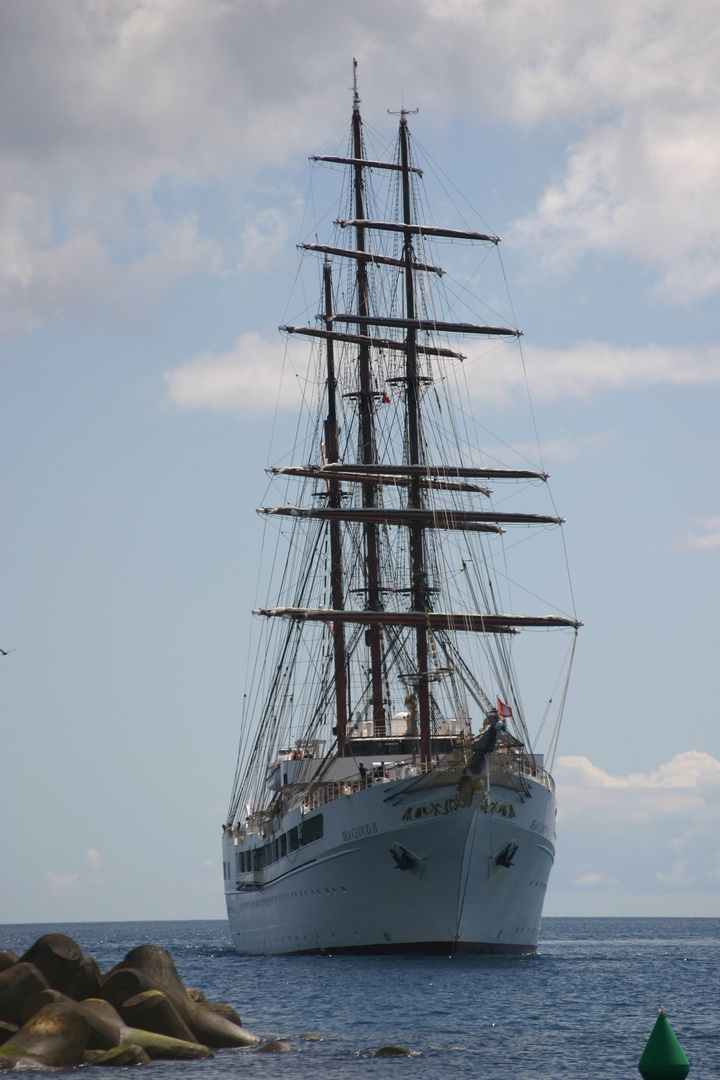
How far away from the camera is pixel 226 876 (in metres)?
86.1

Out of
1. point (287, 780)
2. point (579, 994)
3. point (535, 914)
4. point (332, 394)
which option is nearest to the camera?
point (579, 994)

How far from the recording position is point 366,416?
7544 cm

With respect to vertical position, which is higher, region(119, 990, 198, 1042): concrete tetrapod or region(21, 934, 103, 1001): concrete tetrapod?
region(21, 934, 103, 1001): concrete tetrapod

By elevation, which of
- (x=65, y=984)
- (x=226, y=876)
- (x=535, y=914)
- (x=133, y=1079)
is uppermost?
(x=226, y=876)

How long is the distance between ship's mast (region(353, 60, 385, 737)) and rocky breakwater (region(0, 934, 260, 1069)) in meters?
38.5

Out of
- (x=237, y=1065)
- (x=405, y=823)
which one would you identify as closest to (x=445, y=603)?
(x=405, y=823)

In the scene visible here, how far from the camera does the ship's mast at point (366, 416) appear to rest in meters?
71.8

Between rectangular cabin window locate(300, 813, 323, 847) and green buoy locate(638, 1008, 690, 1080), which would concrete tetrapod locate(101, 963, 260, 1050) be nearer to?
green buoy locate(638, 1008, 690, 1080)

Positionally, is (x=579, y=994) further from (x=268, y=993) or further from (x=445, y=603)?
(x=445, y=603)

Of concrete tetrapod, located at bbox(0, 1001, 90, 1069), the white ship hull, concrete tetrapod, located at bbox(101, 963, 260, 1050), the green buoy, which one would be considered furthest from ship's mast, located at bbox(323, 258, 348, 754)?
the green buoy

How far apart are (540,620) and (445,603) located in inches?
195

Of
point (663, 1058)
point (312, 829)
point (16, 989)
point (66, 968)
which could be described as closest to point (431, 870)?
point (312, 829)

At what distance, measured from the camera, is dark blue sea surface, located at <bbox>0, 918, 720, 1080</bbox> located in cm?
2905

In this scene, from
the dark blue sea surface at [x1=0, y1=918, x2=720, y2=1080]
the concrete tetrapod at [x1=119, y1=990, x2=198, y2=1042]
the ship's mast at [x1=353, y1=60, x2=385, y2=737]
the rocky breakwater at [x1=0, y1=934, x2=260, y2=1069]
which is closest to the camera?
the rocky breakwater at [x1=0, y1=934, x2=260, y2=1069]
